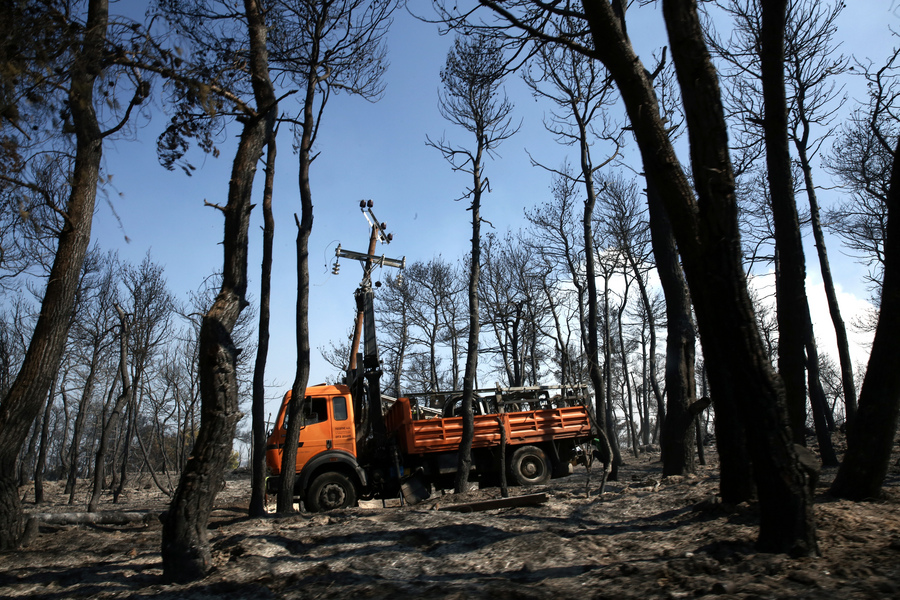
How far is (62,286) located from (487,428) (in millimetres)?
8432

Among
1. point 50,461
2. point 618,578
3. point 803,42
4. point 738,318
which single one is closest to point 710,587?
point 618,578

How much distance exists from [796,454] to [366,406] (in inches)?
389

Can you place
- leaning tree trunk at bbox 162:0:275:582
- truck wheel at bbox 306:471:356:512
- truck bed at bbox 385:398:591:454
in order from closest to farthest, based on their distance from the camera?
1. leaning tree trunk at bbox 162:0:275:582
2. truck wheel at bbox 306:471:356:512
3. truck bed at bbox 385:398:591:454

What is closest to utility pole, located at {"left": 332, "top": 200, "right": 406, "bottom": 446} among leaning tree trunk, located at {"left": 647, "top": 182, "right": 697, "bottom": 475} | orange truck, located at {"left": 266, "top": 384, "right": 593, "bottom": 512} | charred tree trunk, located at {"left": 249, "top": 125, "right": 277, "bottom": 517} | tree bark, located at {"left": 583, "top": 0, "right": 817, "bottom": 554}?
orange truck, located at {"left": 266, "top": 384, "right": 593, "bottom": 512}

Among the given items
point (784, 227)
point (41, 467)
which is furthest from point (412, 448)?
point (41, 467)

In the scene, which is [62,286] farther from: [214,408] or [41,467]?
[41,467]

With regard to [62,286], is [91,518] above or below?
below

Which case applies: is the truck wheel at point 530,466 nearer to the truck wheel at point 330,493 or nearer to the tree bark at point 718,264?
the truck wheel at point 330,493

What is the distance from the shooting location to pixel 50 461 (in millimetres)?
57156

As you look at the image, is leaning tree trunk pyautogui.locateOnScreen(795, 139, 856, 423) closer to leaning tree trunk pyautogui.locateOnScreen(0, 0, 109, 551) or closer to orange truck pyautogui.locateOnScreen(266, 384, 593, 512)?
orange truck pyautogui.locateOnScreen(266, 384, 593, 512)

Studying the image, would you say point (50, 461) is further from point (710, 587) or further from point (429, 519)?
point (710, 587)

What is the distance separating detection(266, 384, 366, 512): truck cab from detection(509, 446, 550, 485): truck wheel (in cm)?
350

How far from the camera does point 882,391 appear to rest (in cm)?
→ 488

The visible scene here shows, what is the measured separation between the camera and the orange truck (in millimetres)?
11164
